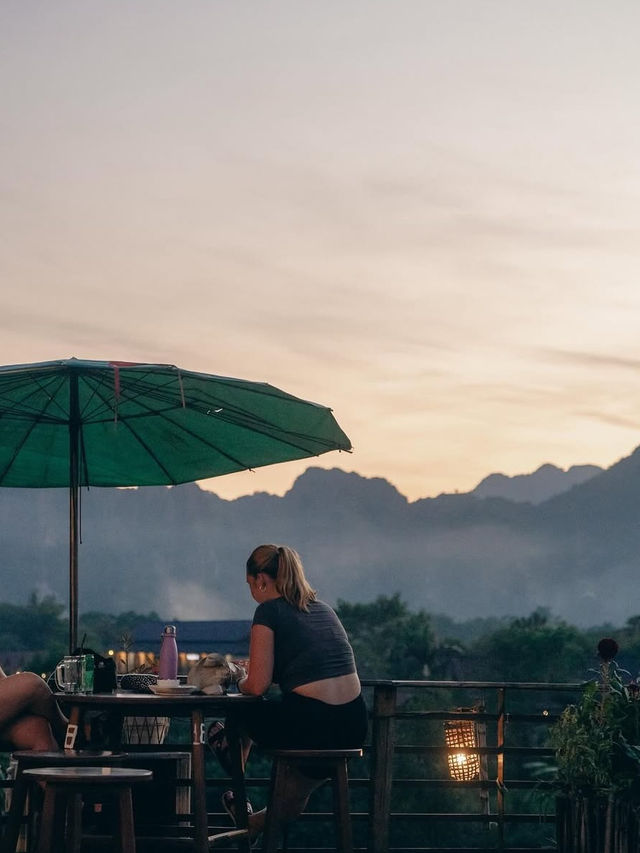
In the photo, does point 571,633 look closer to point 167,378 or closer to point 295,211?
point 295,211

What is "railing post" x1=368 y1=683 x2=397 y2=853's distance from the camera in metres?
5.59

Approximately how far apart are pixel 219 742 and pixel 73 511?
1.37 m

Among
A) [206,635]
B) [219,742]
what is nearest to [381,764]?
[219,742]

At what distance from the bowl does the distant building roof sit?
105 m

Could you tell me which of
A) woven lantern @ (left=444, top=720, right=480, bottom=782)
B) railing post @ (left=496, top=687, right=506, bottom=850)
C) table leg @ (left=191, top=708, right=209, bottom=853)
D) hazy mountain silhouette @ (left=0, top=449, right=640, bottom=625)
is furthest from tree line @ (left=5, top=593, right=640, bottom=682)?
table leg @ (left=191, top=708, right=209, bottom=853)

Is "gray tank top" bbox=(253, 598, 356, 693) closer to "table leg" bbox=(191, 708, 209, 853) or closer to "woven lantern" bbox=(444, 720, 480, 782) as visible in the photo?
"table leg" bbox=(191, 708, 209, 853)

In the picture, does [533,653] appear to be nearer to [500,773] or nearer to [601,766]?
[500,773]

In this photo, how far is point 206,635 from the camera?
117438mm

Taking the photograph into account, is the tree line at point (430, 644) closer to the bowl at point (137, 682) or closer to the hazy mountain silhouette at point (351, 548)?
the hazy mountain silhouette at point (351, 548)

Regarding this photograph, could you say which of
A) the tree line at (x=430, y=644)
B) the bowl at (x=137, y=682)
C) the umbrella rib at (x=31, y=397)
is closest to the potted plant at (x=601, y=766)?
the bowl at (x=137, y=682)

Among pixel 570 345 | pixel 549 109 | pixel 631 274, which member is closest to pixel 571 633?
pixel 570 345

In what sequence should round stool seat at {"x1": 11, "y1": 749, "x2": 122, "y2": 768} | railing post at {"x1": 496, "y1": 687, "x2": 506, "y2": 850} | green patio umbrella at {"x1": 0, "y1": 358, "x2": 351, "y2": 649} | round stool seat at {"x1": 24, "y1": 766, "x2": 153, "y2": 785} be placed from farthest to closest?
railing post at {"x1": 496, "y1": 687, "x2": 506, "y2": 850} → green patio umbrella at {"x1": 0, "y1": 358, "x2": 351, "y2": 649} → round stool seat at {"x1": 11, "y1": 749, "x2": 122, "y2": 768} → round stool seat at {"x1": 24, "y1": 766, "x2": 153, "y2": 785}

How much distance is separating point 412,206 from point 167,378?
43.2 ft

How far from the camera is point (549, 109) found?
12797 mm
